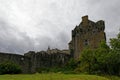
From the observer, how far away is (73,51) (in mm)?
65812

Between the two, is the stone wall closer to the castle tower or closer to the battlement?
the castle tower

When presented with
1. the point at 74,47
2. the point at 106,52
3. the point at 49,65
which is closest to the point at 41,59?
the point at 49,65

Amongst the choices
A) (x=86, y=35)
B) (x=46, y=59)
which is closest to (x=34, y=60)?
(x=46, y=59)

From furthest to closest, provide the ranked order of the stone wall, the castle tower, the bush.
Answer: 1. the castle tower
2. the stone wall
3. the bush

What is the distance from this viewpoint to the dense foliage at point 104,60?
48372 mm

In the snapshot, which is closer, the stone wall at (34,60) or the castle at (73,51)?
the stone wall at (34,60)

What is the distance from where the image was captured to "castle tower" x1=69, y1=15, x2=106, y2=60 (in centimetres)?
6272

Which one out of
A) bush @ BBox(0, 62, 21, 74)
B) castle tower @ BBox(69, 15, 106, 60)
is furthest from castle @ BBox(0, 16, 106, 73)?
bush @ BBox(0, 62, 21, 74)

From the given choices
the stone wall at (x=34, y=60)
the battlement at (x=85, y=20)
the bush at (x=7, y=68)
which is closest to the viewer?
the bush at (x=7, y=68)

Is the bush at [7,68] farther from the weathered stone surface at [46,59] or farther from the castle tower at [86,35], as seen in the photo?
the castle tower at [86,35]

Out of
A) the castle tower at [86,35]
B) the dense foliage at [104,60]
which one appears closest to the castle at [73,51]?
the castle tower at [86,35]

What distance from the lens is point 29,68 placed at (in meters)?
56.4

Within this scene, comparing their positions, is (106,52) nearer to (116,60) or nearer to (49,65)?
(116,60)

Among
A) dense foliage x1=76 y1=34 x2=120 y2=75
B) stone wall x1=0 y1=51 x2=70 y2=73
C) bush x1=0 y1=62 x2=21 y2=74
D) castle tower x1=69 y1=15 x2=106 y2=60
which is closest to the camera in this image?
bush x1=0 y1=62 x2=21 y2=74
